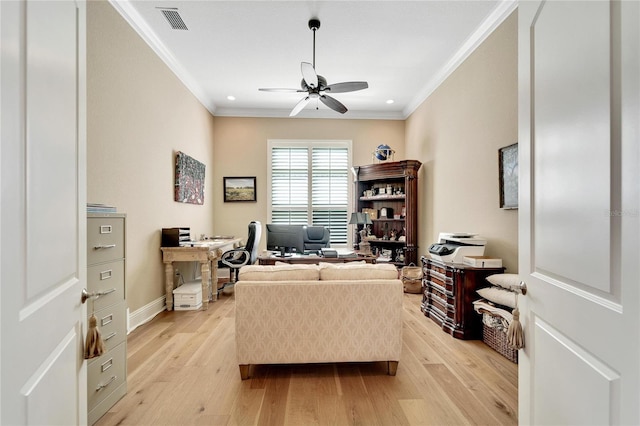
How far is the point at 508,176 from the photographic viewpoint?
9.50 ft

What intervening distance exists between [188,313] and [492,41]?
4.68 metres

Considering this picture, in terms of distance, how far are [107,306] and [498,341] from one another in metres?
3.05

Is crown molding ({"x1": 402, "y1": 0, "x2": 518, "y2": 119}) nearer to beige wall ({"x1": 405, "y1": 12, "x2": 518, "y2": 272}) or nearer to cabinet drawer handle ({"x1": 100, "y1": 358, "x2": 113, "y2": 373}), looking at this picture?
beige wall ({"x1": 405, "y1": 12, "x2": 518, "y2": 272})

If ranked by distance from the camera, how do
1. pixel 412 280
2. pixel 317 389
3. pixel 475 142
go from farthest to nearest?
pixel 412 280
pixel 475 142
pixel 317 389

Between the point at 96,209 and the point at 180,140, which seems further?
the point at 180,140

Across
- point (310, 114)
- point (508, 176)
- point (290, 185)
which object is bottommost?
point (508, 176)

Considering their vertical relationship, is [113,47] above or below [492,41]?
below

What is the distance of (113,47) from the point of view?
2.86 metres

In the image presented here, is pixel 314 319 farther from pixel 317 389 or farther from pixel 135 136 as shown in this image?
pixel 135 136
